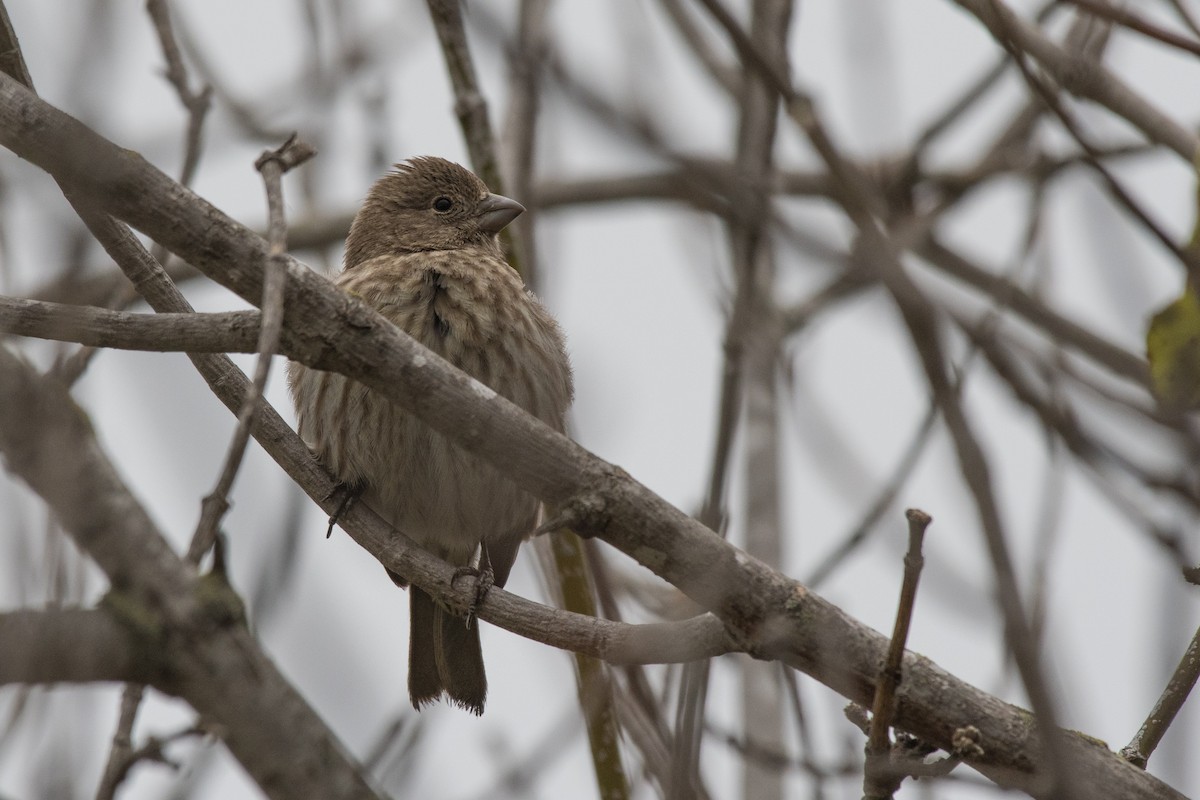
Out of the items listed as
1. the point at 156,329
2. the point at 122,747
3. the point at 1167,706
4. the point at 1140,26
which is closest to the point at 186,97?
the point at 156,329

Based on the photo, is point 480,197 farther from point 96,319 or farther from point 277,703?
point 277,703

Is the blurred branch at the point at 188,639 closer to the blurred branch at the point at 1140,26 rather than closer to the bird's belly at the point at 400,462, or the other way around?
the blurred branch at the point at 1140,26

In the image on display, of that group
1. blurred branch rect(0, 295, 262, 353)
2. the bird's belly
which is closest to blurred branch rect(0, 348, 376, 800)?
blurred branch rect(0, 295, 262, 353)

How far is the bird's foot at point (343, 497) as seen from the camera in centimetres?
496

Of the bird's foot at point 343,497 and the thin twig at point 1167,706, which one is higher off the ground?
the bird's foot at point 343,497

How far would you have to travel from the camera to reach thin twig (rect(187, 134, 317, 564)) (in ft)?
7.62

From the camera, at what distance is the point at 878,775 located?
3.17 m

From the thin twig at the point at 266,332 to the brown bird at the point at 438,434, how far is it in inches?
67.5

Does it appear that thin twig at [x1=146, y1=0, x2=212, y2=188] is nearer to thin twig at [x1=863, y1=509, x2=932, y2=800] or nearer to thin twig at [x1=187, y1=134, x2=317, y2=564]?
thin twig at [x1=187, y1=134, x2=317, y2=564]

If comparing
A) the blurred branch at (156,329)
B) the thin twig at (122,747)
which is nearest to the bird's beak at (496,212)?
the blurred branch at (156,329)

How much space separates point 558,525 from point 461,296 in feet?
6.78

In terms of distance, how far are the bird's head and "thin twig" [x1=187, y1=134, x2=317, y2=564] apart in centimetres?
287

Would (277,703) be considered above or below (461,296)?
below

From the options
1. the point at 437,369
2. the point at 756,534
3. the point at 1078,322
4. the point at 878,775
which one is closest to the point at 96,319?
the point at 437,369
